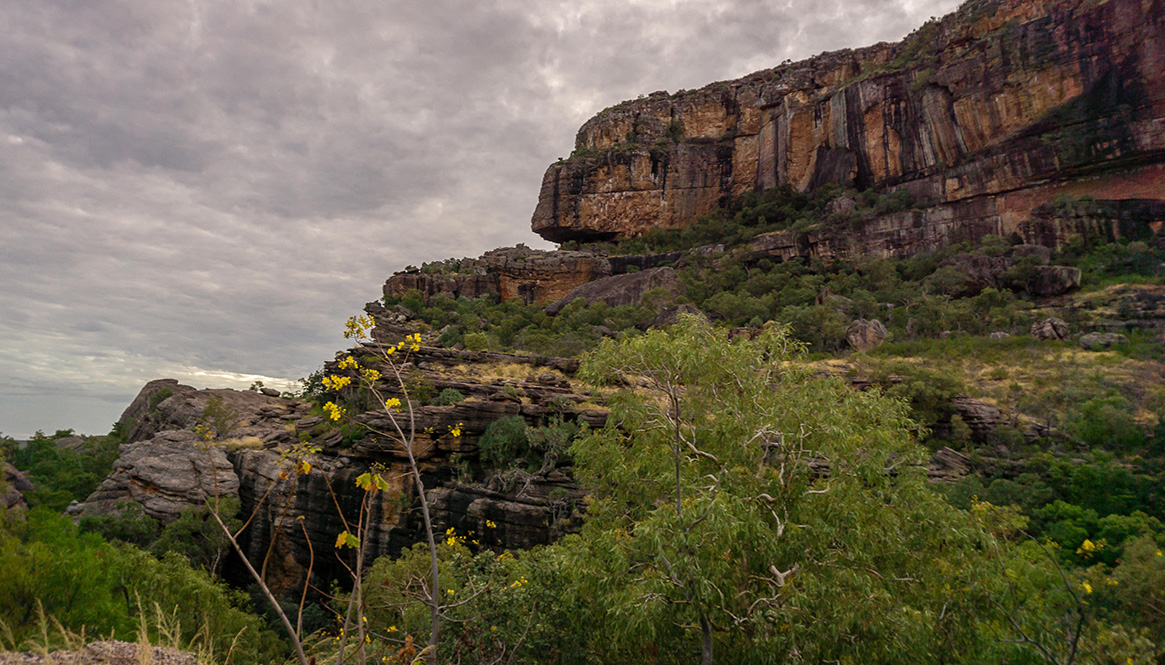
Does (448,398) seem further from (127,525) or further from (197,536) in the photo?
(127,525)

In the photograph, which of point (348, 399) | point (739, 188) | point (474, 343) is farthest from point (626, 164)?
point (348, 399)

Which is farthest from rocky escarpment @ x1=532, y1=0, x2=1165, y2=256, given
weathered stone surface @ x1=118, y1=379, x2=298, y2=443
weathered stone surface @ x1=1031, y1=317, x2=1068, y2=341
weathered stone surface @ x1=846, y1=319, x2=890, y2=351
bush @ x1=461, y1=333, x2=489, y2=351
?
weathered stone surface @ x1=118, y1=379, x2=298, y2=443

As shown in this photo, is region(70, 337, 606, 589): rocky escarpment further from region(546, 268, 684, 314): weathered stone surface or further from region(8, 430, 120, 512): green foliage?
region(546, 268, 684, 314): weathered stone surface

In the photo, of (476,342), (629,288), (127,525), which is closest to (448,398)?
(476,342)

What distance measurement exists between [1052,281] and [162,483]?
48.0 m

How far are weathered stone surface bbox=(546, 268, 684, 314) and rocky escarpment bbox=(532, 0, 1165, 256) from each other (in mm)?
13779

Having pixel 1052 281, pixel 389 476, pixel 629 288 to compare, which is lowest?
pixel 389 476

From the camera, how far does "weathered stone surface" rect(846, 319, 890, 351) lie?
30314 millimetres

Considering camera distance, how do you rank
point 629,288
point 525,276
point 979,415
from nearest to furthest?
1. point 979,415
2. point 629,288
3. point 525,276

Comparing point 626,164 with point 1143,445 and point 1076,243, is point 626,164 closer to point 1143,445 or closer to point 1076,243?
point 1076,243

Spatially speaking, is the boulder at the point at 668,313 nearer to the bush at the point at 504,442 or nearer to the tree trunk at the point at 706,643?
the bush at the point at 504,442

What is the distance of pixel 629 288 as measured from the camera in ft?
145

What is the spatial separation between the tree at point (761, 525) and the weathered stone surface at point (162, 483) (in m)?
18.4

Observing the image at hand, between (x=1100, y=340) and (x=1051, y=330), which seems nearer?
(x=1100, y=340)
